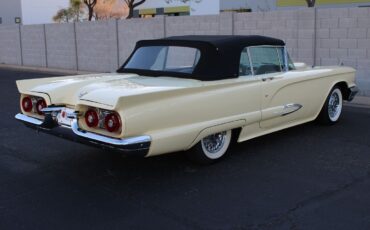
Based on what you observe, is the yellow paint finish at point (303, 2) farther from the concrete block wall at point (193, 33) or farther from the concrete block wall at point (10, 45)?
the concrete block wall at point (10, 45)

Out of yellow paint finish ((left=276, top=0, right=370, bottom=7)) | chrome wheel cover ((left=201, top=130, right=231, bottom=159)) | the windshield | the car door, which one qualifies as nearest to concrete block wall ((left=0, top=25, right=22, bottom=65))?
yellow paint finish ((left=276, top=0, right=370, bottom=7))

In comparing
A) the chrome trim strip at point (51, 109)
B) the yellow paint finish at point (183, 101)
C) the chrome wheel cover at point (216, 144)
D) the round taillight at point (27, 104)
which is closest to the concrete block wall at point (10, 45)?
the round taillight at point (27, 104)

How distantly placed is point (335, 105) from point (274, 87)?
2.03m

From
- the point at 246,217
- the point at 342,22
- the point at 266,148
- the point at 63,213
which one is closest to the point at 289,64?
the point at 266,148

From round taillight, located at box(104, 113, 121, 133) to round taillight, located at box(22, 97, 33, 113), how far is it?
144cm

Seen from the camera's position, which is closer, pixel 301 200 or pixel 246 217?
pixel 246 217

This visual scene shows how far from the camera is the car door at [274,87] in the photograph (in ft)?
19.9

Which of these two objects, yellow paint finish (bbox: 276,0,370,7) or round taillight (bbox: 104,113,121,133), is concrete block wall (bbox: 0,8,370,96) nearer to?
round taillight (bbox: 104,113,121,133)

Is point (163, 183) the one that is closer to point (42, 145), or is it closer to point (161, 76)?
point (161, 76)

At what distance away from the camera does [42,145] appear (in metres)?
6.73

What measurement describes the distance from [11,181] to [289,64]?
12.9ft

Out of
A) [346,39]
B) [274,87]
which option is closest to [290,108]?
[274,87]

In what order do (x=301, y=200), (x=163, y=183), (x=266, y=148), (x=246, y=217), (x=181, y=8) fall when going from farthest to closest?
(x=181, y=8) < (x=266, y=148) < (x=163, y=183) < (x=301, y=200) < (x=246, y=217)

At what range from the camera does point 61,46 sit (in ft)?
69.2
